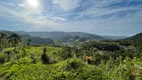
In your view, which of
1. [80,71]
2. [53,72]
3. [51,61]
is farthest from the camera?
[51,61]

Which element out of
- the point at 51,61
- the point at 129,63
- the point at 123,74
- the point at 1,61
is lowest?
the point at 1,61

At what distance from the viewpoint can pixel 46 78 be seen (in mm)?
41719

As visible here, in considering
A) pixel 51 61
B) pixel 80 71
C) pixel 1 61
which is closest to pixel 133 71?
pixel 80 71

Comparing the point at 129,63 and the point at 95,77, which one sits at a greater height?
the point at 129,63

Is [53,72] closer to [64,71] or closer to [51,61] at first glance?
[64,71]

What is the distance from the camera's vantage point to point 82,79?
37.0m

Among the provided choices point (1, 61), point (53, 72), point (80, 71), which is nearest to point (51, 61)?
point (53, 72)

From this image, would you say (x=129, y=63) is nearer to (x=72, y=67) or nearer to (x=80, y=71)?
(x=80, y=71)

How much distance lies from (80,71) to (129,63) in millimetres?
14717

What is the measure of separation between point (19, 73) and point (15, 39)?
6793cm

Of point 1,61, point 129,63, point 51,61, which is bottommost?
point 1,61

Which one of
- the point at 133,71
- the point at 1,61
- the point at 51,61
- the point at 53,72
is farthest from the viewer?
the point at 1,61

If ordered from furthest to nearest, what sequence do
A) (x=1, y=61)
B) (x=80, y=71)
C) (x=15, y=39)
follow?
(x=15, y=39) < (x=1, y=61) < (x=80, y=71)

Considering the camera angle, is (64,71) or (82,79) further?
(64,71)
